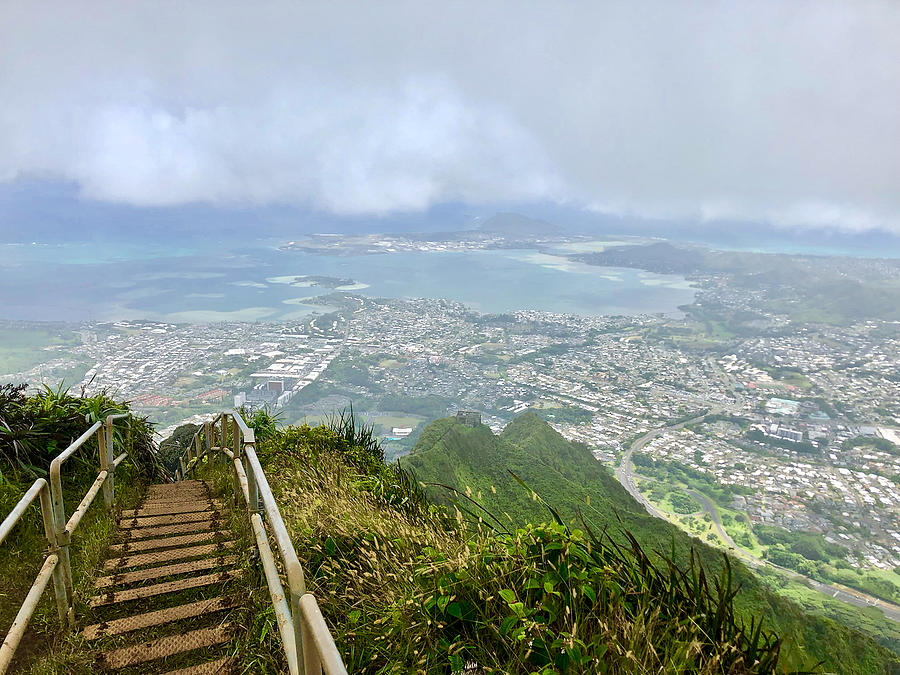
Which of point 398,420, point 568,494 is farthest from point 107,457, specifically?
point 398,420

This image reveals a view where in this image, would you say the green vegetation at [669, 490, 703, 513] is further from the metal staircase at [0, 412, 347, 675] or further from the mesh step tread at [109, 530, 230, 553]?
the metal staircase at [0, 412, 347, 675]

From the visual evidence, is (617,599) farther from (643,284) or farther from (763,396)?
(643,284)

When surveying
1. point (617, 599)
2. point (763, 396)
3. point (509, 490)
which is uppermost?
point (617, 599)

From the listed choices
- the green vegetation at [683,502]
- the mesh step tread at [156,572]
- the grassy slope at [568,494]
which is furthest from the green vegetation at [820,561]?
the mesh step tread at [156,572]

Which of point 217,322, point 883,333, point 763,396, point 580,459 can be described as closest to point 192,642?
point 580,459

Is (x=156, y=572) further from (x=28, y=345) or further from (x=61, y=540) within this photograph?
(x=28, y=345)

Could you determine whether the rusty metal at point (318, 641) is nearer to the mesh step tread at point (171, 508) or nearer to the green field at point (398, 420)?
the mesh step tread at point (171, 508)

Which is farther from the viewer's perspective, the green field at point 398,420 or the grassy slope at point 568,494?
the green field at point 398,420
